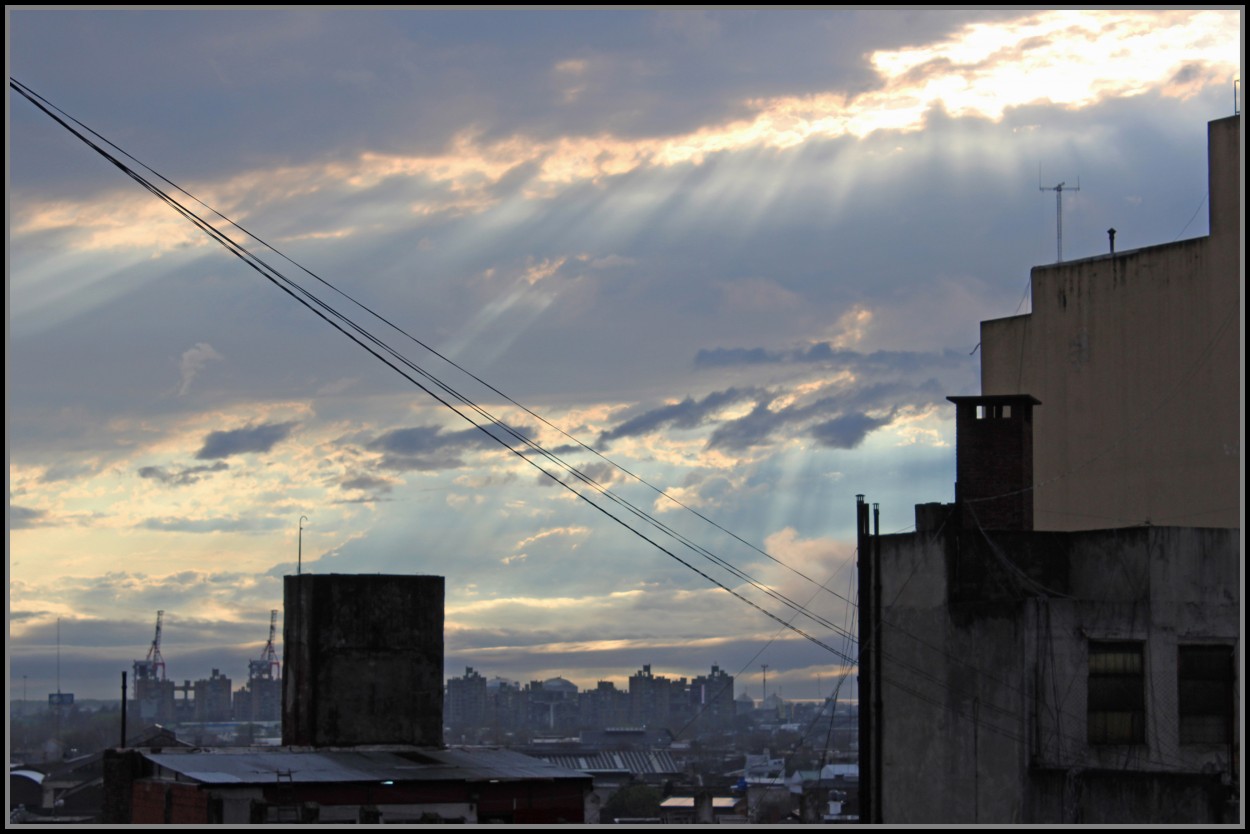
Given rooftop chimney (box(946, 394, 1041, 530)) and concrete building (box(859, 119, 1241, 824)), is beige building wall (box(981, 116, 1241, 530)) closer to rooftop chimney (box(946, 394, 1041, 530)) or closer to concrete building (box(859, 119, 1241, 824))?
concrete building (box(859, 119, 1241, 824))

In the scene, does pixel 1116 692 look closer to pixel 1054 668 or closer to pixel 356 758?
pixel 1054 668

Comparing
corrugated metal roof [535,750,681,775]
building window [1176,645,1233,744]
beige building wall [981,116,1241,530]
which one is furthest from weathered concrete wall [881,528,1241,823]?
corrugated metal roof [535,750,681,775]

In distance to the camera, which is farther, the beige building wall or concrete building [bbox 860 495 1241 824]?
the beige building wall

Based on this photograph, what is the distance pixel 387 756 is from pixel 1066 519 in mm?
16445

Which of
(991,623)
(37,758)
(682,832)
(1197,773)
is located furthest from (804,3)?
(37,758)

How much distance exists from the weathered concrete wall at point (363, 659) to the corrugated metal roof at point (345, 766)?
0.61 meters

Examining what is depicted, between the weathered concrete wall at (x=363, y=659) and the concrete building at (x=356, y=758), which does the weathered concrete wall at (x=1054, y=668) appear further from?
the weathered concrete wall at (x=363, y=659)

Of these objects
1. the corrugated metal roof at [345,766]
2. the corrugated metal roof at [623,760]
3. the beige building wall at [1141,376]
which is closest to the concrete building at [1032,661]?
the beige building wall at [1141,376]

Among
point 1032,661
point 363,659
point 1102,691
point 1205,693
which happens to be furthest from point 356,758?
point 1205,693

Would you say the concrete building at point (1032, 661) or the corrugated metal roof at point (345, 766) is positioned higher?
the concrete building at point (1032, 661)

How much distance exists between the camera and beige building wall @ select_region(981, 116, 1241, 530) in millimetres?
37312

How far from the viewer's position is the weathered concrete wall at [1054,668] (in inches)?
1144

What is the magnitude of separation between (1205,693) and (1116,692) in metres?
1.48

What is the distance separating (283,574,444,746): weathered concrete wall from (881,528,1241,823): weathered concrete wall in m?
11.2
